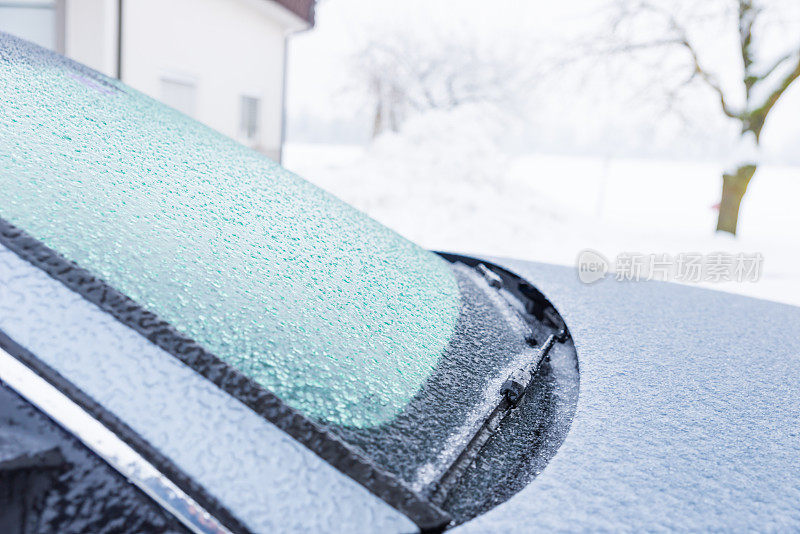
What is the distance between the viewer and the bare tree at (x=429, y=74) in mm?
19375

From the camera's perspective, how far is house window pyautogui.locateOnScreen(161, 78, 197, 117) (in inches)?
301

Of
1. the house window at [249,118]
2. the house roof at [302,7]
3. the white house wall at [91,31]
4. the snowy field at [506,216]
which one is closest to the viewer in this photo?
the white house wall at [91,31]

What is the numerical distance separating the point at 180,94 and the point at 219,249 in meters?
8.01

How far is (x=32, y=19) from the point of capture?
20.5ft

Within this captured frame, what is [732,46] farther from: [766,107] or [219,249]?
[219,249]

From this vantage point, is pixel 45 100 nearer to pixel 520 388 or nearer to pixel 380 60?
pixel 520 388

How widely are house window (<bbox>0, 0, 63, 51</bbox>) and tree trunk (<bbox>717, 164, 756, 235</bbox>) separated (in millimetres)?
10295

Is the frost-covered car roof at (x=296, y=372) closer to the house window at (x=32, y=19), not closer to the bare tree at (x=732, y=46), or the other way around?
the house window at (x=32, y=19)

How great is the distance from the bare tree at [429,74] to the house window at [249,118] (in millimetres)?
9615

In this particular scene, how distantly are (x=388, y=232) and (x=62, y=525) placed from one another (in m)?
0.99
